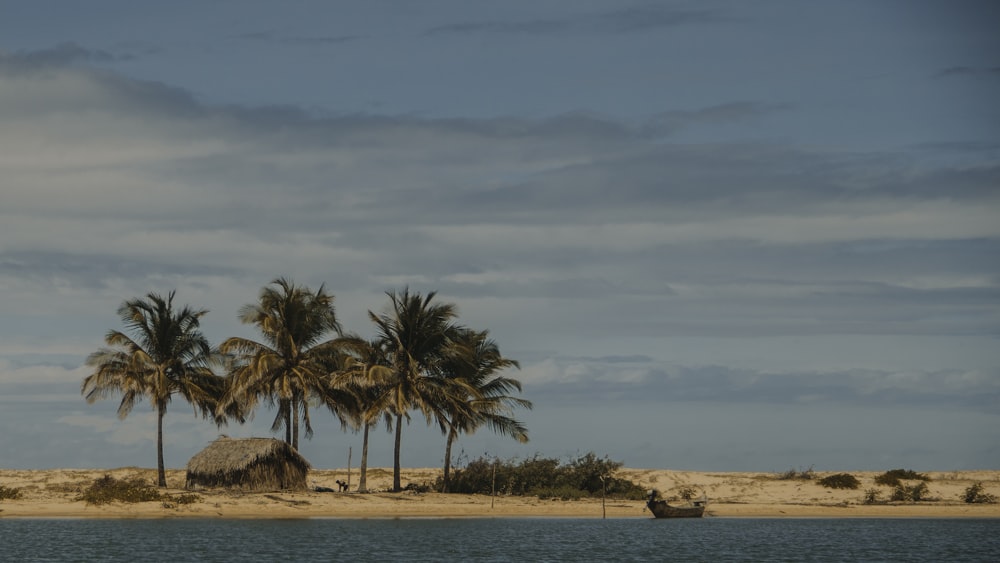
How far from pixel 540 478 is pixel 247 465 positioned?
17605 mm

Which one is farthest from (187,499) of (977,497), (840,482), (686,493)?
(977,497)

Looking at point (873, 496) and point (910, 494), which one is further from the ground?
point (910, 494)

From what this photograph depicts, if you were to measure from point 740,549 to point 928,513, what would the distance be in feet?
64.8

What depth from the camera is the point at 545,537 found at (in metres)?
54.6

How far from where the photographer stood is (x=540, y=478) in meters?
68.1

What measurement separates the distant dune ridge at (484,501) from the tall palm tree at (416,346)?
15.9 ft

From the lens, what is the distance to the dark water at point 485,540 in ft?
149

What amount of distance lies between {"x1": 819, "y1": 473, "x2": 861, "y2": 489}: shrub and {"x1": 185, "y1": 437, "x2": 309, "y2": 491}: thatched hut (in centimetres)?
3326

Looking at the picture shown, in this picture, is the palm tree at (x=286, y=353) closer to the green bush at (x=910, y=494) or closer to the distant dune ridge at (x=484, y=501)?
the distant dune ridge at (x=484, y=501)

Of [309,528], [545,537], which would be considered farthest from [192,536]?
[545,537]

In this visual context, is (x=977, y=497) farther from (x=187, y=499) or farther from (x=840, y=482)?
(x=187, y=499)

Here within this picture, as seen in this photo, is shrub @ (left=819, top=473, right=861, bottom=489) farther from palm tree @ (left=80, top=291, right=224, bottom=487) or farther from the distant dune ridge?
palm tree @ (left=80, top=291, right=224, bottom=487)

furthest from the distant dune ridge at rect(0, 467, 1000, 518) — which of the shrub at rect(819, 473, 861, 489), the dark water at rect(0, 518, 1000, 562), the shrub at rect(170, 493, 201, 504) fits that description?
the dark water at rect(0, 518, 1000, 562)

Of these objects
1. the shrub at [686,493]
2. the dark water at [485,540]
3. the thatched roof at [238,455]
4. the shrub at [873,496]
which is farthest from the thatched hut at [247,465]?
the shrub at [873,496]
